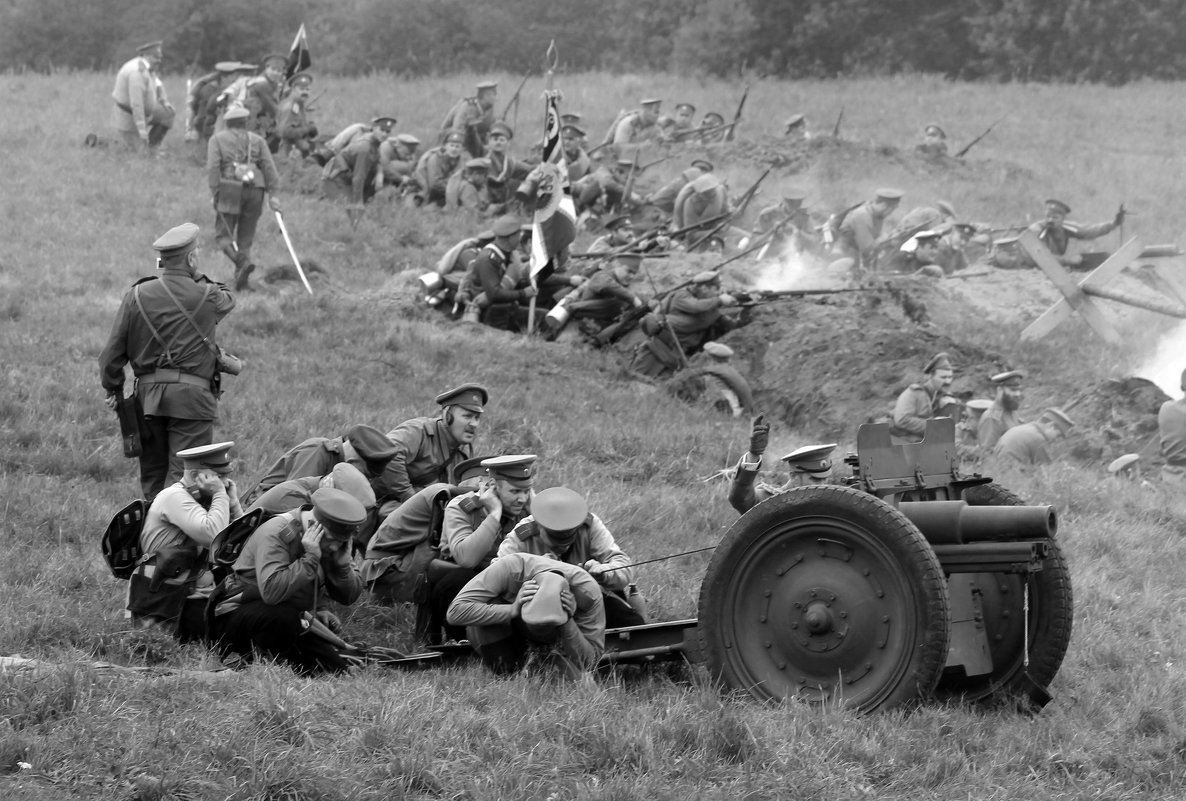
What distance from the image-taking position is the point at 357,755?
6844mm

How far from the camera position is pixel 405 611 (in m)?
9.71

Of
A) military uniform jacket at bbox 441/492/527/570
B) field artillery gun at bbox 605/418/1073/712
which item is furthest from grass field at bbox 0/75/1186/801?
military uniform jacket at bbox 441/492/527/570

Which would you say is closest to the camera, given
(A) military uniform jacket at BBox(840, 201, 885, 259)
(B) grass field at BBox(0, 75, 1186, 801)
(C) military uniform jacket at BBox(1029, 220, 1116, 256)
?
(B) grass field at BBox(0, 75, 1186, 801)

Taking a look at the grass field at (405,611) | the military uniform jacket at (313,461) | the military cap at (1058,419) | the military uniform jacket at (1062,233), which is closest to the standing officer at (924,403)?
the military cap at (1058,419)

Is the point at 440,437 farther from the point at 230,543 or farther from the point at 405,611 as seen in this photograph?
the point at 230,543

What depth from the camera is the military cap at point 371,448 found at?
405 inches

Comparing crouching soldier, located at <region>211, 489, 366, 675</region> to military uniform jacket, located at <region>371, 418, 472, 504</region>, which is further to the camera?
military uniform jacket, located at <region>371, 418, 472, 504</region>

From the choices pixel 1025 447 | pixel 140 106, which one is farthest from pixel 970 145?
pixel 1025 447

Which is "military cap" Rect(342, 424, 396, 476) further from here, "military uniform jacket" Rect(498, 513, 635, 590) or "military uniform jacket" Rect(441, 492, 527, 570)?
"military uniform jacket" Rect(498, 513, 635, 590)

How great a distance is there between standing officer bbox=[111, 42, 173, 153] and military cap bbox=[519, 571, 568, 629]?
1876 cm

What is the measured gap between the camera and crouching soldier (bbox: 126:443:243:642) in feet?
28.5

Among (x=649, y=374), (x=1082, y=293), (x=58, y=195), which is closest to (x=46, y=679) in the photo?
(x=649, y=374)

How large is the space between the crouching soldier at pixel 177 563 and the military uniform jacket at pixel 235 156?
9598 mm

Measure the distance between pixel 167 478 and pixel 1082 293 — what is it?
39.3 ft
